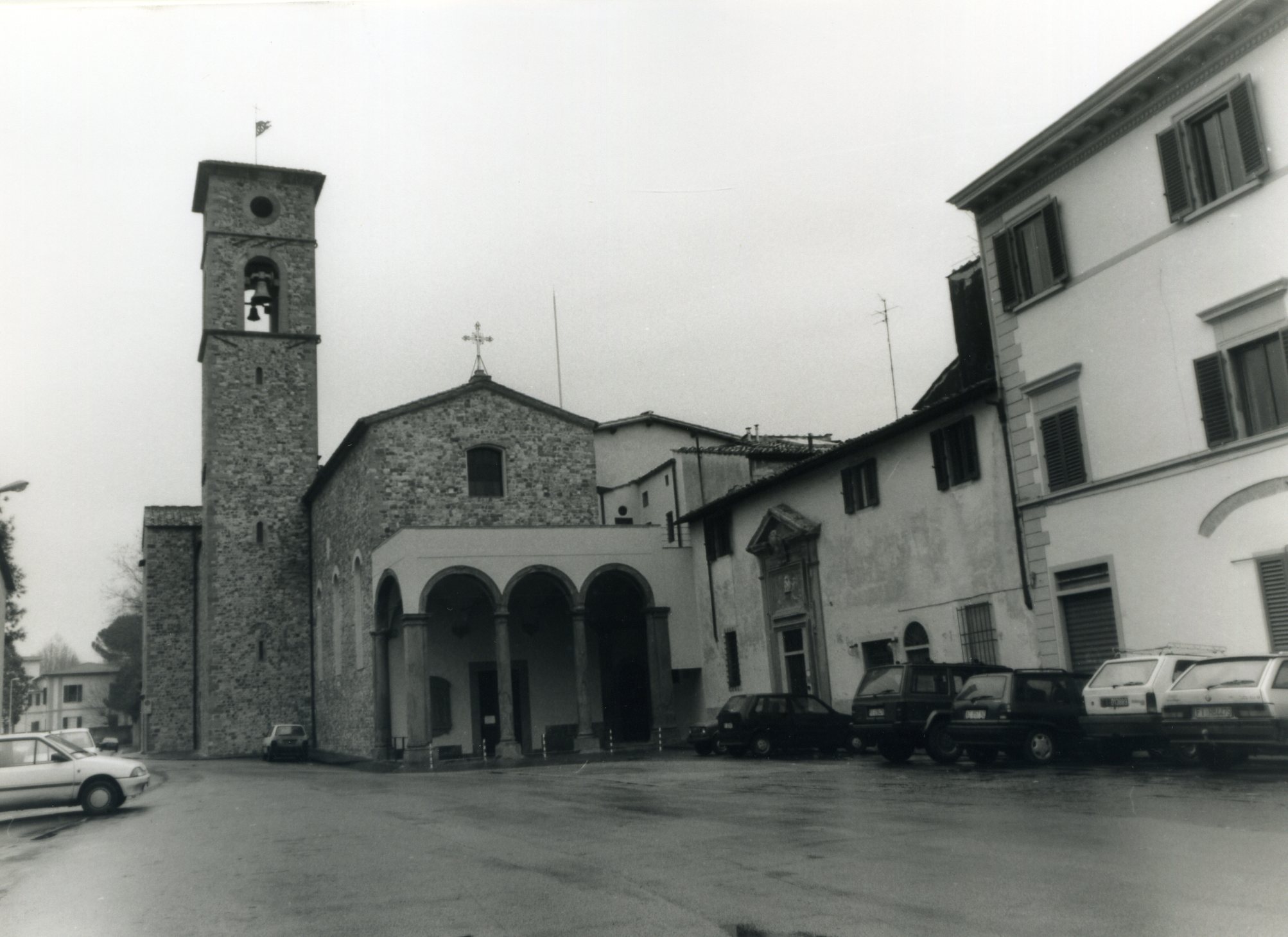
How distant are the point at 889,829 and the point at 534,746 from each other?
22.4 meters

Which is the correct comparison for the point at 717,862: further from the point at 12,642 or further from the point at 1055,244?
the point at 12,642

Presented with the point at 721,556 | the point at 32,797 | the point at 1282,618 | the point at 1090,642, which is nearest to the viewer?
the point at 1282,618

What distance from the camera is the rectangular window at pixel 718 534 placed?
93.8ft

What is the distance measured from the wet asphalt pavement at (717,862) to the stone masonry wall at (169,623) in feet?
102

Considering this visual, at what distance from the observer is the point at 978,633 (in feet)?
64.3

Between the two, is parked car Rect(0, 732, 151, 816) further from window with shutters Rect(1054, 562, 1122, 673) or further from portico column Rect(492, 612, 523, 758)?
window with shutters Rect(1054, 562, 1122, 673)

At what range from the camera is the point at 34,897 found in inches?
328

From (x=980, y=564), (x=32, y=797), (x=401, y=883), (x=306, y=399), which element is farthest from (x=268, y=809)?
(x=306, y=399)

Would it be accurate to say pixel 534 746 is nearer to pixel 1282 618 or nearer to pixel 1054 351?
pixel 1054 351

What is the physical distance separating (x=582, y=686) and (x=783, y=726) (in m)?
7.65

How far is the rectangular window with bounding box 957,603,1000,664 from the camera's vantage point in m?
19.3

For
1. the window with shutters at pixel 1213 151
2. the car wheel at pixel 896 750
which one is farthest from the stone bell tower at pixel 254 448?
the window with shutters at pixel 1213 151

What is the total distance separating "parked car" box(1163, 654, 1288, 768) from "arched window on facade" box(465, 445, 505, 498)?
21.2m

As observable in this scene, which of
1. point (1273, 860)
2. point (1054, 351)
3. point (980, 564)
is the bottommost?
point (1273, 860)
